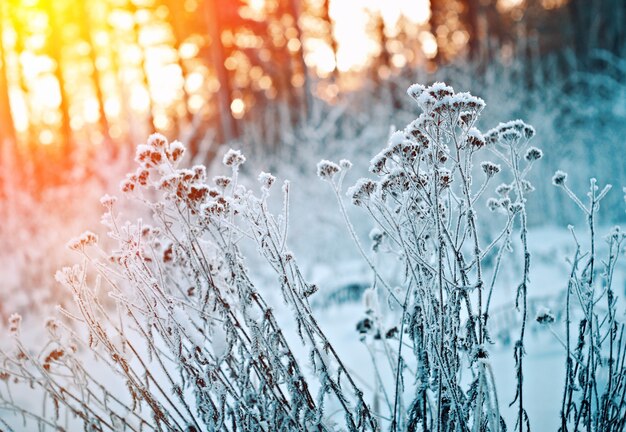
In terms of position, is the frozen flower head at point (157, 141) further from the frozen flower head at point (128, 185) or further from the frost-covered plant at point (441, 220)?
the frost-covered plant at point (441, 220)

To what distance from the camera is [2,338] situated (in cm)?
544

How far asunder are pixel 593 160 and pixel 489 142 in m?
7.30

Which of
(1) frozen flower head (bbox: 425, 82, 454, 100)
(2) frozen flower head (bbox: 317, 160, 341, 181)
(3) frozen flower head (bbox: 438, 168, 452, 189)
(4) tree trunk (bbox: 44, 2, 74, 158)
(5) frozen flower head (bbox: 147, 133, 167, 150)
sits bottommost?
(3) frozen flower head (bbox: 438, 168, 452, 189)

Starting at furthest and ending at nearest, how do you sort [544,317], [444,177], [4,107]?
[4,107]
[544,317]
[444,177]

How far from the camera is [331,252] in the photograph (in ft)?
22.3

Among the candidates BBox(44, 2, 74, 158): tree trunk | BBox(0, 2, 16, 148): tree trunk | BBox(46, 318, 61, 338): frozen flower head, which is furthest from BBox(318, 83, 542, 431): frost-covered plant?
BBox(44, 2, 74, 158): tree trunk

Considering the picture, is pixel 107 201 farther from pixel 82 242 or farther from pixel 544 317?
pixel 544 317

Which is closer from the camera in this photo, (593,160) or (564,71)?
(593,160)

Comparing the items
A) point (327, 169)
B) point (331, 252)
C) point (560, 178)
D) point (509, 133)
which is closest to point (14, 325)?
point (327, 169)

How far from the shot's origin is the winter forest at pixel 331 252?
170 centimetres

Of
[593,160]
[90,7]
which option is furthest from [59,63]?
[593,160]

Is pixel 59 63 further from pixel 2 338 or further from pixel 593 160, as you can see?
pixel 593 160

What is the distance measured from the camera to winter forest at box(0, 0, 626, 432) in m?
1.70

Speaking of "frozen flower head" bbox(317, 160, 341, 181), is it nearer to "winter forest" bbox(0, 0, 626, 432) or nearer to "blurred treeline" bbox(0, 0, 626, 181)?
"winter forest" bbox(0, 0, 626, 432)
